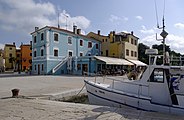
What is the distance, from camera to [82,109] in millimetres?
8141

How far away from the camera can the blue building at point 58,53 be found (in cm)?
3691

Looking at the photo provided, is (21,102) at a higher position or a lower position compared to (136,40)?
lower

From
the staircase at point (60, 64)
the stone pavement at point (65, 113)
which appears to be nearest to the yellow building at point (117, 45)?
the staircase at point (60, 64)

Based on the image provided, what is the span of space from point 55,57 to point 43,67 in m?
2.75

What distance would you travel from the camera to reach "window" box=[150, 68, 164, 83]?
9004 millimetres

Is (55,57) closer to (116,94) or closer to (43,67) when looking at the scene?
(43,67)

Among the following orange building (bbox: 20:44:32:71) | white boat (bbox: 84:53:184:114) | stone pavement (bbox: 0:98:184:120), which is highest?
orange building (bbox: 20:44:32:71)

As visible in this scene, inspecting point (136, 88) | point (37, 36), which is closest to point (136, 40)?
point (37, 36)

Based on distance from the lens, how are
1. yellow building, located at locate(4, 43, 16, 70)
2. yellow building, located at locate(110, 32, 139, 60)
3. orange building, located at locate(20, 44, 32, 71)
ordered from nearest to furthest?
yellow building, located at locate(110, 32, 139, 60) → orange building, located at locate(20, 44, 32, 71) → yellow building, located at locate(4, 43, 16, 70)

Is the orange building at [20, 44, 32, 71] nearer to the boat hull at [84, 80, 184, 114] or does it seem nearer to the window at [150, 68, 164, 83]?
the boat hull at [84, 80, 184, 114]

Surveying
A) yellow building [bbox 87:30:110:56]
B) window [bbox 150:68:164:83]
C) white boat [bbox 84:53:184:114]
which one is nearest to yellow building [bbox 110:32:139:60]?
yellow building [bbox 87:30:110:56]

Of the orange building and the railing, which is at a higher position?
the orange building

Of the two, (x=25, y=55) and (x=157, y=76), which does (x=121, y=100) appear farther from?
(x=25, y=55)

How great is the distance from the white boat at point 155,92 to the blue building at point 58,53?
27.0m
